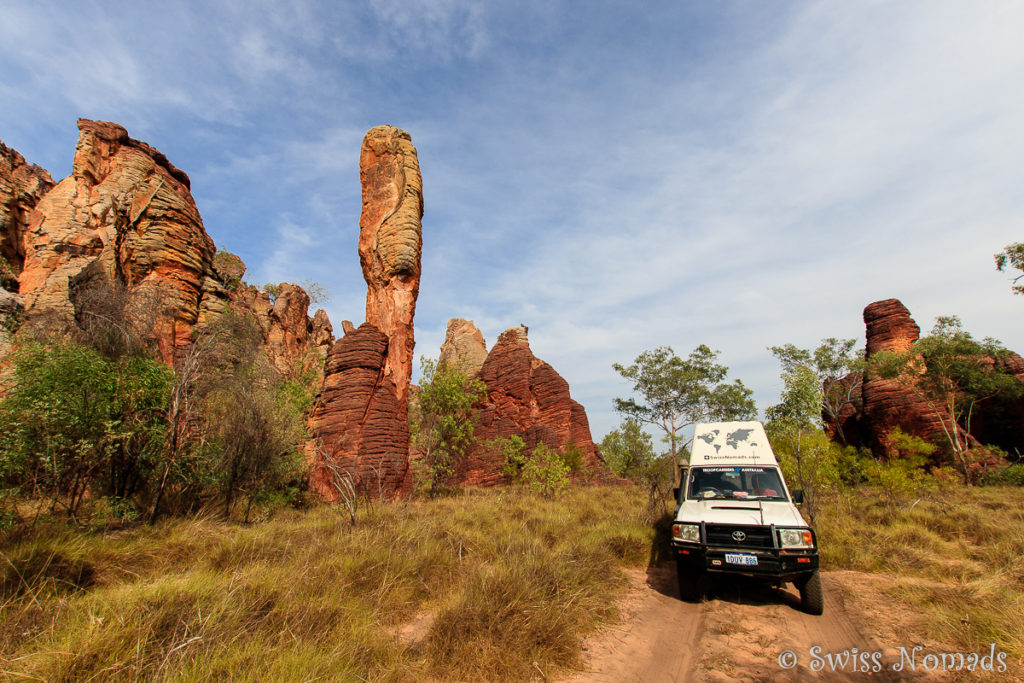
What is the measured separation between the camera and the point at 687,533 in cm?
660

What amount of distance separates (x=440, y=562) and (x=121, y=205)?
63.0 feet

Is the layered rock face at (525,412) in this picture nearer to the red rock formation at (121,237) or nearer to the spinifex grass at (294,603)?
the red rock formation at (121,237)

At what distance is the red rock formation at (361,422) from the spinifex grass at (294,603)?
6.84m

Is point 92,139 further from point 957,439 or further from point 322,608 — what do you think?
point 957,439

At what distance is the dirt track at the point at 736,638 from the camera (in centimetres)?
442

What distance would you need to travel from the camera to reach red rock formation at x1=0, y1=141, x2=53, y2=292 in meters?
17.2

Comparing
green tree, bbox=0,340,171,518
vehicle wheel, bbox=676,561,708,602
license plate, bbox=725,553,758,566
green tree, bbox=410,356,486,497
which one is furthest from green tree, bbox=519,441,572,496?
green tree, bbox=0,340,171,518

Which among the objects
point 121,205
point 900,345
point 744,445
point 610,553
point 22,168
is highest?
point 22,168

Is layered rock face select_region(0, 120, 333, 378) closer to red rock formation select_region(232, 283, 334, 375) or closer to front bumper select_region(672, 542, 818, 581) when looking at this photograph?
red rock formation select_region(232, 283, 334, 375)

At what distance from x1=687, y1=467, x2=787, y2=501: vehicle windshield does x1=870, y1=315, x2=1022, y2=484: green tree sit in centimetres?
2276

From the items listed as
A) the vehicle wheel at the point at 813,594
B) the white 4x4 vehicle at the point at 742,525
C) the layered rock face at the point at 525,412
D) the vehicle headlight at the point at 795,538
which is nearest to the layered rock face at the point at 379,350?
the layered rock face at the point at 525,412

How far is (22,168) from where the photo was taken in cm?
2194

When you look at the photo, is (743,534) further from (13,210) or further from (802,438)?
(13,210)

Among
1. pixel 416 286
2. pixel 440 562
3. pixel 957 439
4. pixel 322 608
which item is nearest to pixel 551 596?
pixel 440 562
